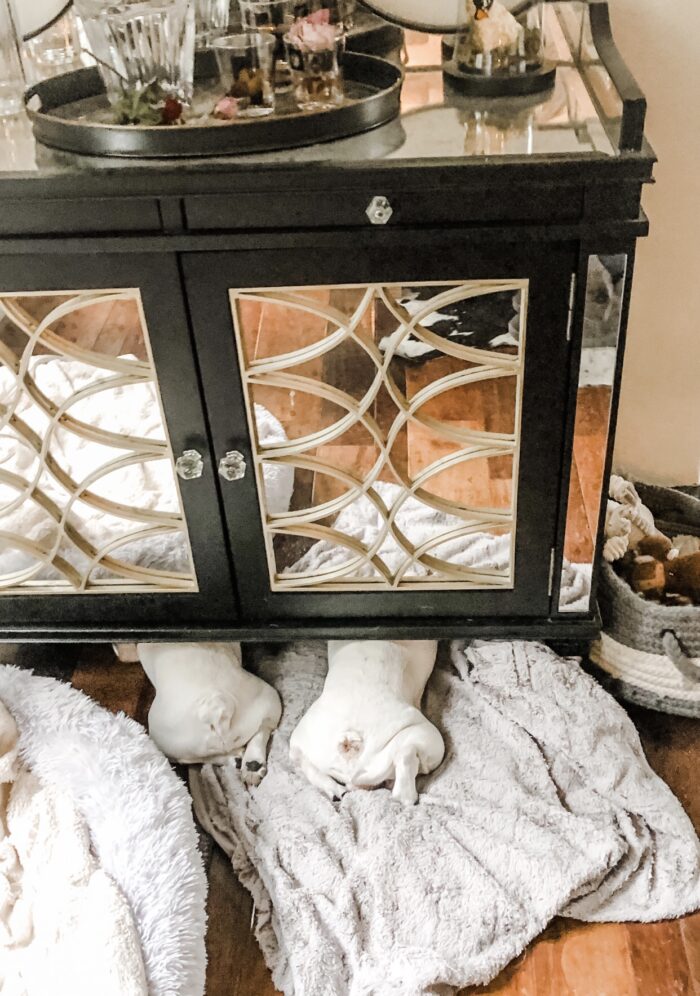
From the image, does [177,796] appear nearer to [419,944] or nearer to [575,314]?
[419,944]

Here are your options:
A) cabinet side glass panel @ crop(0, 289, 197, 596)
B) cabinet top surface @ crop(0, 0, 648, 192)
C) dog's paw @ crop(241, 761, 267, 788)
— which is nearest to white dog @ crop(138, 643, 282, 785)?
dog's paw @ crop(241, 761, 267, 788)

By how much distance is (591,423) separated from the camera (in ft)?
3.38

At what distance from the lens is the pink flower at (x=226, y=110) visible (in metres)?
0.96

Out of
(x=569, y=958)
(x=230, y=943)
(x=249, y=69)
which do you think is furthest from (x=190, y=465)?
(x=569, y=958)

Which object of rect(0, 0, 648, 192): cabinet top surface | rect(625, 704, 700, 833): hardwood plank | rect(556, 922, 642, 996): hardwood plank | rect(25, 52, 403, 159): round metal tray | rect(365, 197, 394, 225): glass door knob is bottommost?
rect(556, 922, 642, 996): hardwood plank

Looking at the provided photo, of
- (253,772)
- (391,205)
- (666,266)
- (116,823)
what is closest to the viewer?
(391,205)

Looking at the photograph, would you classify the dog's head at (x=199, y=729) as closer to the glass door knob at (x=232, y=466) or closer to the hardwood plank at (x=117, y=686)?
the hardwood plank at (x=117, y=686)

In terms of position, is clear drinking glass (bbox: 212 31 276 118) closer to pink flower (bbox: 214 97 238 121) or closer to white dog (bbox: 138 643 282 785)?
pink flower (bbox: 214 97 238 121)

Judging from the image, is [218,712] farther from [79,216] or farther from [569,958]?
[79,216]

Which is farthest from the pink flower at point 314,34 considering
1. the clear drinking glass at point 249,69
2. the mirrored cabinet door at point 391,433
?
the mirrored cabinet door at point 391,433

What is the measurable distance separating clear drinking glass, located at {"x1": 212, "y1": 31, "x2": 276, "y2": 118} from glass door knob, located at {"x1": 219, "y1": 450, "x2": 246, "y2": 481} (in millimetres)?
358

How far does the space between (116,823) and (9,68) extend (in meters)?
0.87
